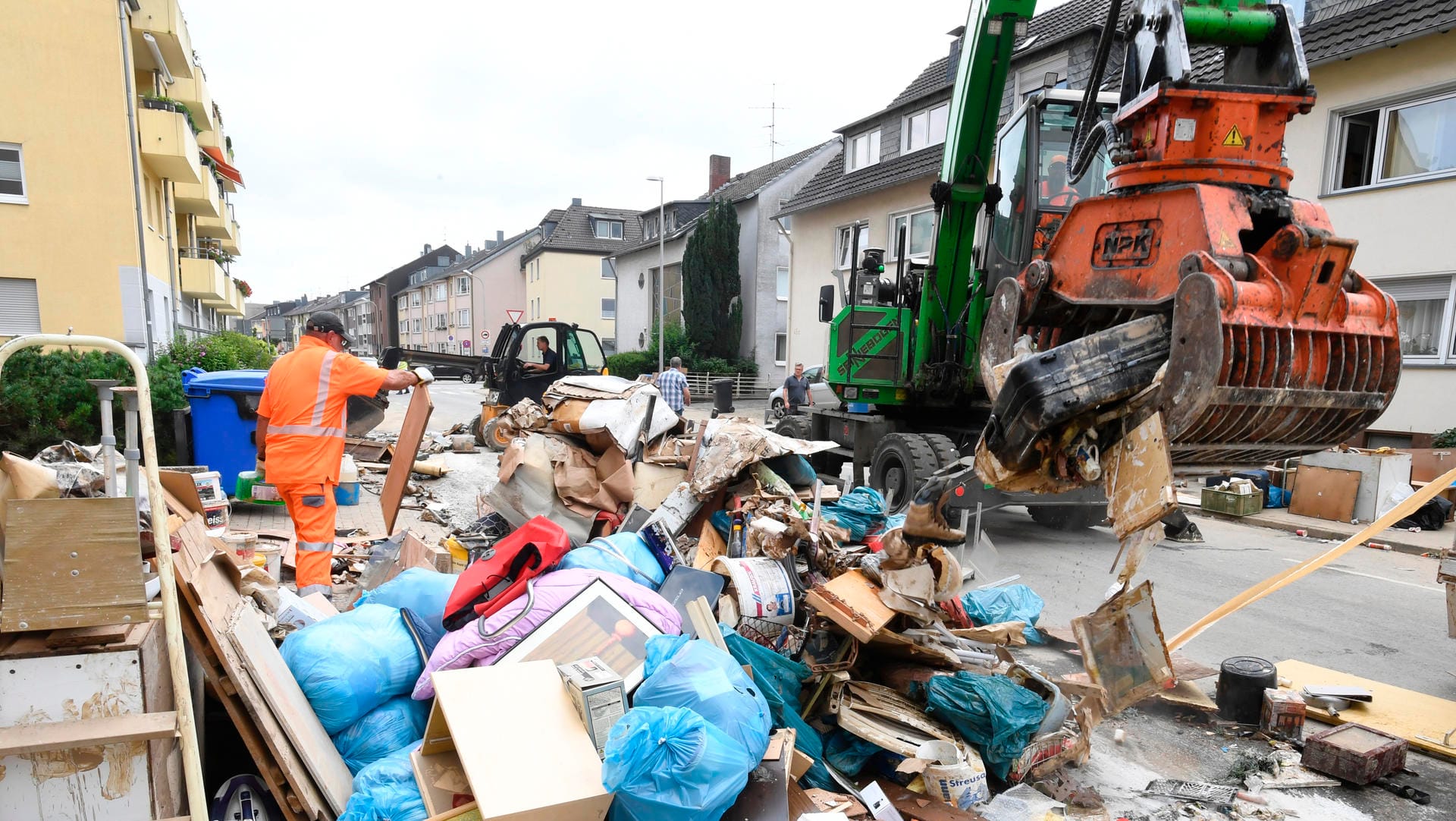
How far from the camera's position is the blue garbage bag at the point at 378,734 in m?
2.83

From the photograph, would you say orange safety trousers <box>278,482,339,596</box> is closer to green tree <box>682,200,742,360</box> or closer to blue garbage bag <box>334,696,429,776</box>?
blue garbage bag <box>334,696,429,776</box>

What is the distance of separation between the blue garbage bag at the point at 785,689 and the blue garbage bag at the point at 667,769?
76 centimetres

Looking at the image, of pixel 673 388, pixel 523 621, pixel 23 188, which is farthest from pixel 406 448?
pixel 23 188

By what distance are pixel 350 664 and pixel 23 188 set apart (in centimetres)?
1572

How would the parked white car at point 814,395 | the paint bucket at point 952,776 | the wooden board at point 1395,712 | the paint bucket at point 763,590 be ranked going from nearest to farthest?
the paint bucket at point 952,776 < the wooden board at point 1395,712 < the paint bucket at point 763,590 < the parked white car at point 814,395

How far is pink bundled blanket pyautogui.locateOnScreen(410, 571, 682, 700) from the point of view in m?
2.99

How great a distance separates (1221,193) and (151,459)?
137 inches

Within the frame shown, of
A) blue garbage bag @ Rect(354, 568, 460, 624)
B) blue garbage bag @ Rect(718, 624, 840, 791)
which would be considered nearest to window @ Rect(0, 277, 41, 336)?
blue garbage bag @ Rect(354, 568, 460, 624)

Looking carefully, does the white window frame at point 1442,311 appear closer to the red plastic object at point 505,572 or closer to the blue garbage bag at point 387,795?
the red plastic object at point 505,572

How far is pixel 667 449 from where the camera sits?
6512mm

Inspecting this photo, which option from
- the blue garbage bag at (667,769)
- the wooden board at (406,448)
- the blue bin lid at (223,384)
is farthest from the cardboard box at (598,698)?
the blue bin lid at (223,384)

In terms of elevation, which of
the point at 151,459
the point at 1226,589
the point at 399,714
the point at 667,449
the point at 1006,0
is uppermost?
the point at 1006,0

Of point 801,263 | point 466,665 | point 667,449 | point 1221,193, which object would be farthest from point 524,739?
point 801,263

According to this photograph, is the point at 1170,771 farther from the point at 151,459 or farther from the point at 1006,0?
the point at 1006,0
